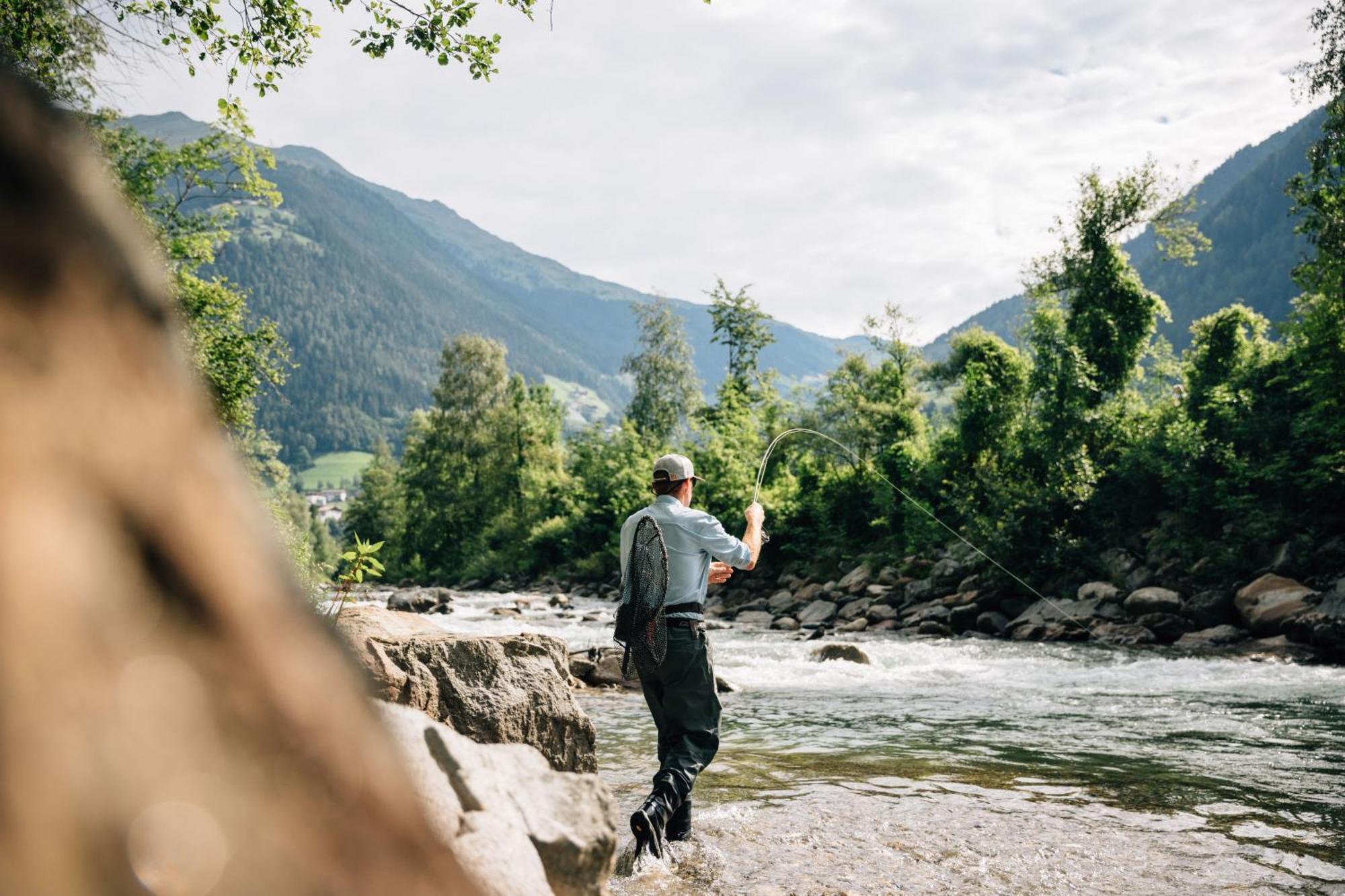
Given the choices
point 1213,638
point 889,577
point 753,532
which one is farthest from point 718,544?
point 889,577

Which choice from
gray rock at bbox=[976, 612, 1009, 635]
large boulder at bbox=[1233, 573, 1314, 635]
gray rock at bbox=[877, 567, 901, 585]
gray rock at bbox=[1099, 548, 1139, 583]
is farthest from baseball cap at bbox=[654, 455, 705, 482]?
gray rock at bbox=[877, 567, 901, 585]

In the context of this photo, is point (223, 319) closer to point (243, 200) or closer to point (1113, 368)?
point (243, 200)

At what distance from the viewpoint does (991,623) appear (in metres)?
23.5

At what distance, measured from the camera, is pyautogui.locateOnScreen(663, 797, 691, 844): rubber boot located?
597cm

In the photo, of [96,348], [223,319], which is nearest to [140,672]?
[96,348]

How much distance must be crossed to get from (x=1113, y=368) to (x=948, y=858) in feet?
101

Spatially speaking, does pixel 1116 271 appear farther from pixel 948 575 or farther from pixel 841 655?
pixel 841 655

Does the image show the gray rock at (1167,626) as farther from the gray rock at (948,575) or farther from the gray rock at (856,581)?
the gray rock at (856,581)

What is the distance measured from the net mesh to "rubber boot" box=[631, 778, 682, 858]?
704 millimetres

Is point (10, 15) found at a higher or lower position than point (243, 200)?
lower

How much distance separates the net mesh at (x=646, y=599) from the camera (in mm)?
5957

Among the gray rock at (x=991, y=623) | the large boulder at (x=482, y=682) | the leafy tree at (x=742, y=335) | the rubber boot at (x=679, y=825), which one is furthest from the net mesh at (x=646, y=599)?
the leafy tree at (x=742, y=335)

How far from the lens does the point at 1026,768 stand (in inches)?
343

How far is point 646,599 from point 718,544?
566 mm
